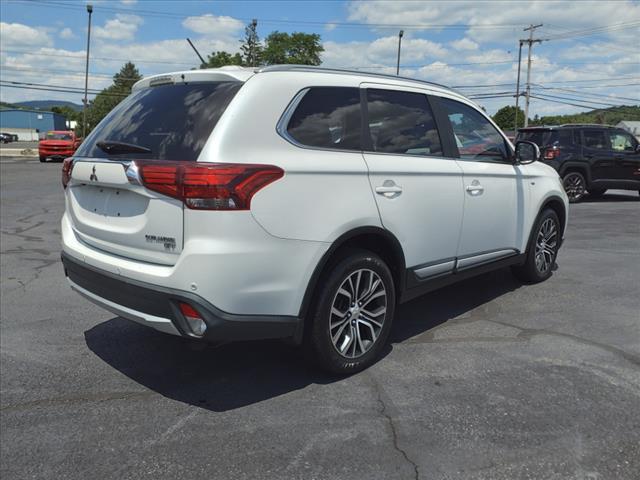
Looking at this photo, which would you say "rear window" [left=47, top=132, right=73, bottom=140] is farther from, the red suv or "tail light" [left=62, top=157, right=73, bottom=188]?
"tail light" [left=62, top=157, right=73, bottom=188]

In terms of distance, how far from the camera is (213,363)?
12.6 feet

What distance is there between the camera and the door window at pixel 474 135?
441 cm

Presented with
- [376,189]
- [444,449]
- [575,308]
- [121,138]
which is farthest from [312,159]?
[575,308]

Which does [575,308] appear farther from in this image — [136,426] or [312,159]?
[136,426]

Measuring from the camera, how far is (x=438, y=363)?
380cm

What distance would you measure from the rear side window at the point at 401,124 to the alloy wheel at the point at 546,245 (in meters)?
2.11

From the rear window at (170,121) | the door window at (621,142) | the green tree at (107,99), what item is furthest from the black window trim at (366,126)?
the green tree at (107,99)

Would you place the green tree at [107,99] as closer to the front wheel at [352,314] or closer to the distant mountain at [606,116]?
the distant mountain at [606,116]

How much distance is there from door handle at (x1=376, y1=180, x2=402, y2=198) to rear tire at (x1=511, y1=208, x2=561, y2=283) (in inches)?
92.3

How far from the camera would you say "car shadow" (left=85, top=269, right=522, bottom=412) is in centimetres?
338

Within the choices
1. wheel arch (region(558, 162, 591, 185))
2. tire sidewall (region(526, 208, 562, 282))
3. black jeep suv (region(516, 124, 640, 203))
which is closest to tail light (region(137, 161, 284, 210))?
tire sidewall (region(526, 208, 562, 282))

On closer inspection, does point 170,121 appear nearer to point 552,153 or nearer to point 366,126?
point 366,126

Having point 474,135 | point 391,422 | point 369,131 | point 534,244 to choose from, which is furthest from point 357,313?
point 534,244

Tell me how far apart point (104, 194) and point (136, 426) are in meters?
1.36
